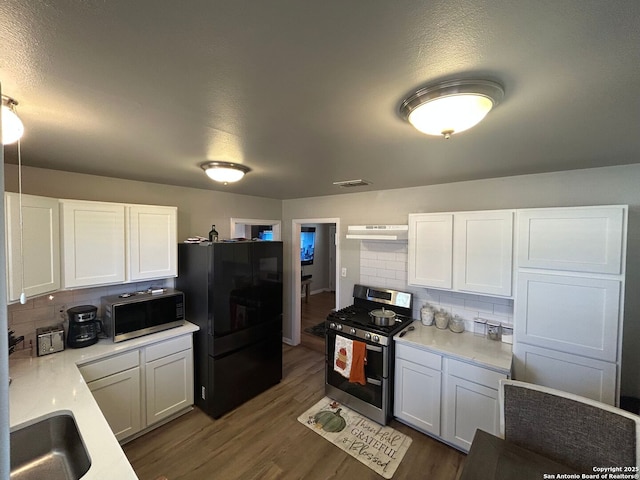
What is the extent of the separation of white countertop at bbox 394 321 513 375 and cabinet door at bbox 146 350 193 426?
2099 millimetres

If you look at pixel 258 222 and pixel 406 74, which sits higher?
pixel 406 74

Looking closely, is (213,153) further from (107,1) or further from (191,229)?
(191,229)

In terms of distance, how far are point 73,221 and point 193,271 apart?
3.39ft

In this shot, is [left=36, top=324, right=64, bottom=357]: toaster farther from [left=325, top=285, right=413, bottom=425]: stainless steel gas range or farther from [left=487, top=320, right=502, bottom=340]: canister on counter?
[left=487, top=320, right=502, bottom=340]: canister on counter

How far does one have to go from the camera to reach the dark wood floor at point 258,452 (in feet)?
6.82

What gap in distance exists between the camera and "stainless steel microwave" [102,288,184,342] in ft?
7.68

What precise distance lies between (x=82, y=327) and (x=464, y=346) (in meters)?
3.30

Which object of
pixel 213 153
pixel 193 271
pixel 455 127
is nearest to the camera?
pixel 455 127

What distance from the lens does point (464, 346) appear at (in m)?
2.38

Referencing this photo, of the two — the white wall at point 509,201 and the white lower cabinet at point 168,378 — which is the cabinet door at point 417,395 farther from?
the white lower cabinet at point 168,378

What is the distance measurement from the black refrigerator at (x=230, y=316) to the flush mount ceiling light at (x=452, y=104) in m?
2.14

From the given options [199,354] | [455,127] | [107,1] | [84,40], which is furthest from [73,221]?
[455,127]

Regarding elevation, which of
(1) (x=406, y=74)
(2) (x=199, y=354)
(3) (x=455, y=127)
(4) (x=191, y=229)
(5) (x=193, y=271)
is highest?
(1) (x=406, y=74)

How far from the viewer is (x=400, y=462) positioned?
2180mm
